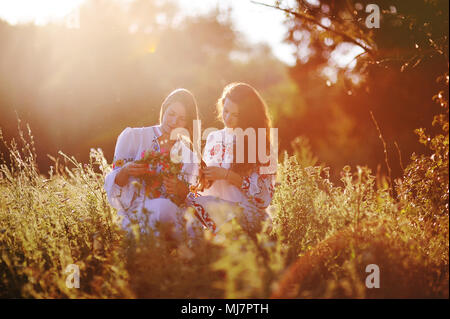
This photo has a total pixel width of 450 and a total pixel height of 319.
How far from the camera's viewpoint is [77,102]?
34.7 feet

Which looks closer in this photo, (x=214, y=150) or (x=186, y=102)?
(x=186, y=102)

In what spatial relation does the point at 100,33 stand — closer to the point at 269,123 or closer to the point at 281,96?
the point at 281,96

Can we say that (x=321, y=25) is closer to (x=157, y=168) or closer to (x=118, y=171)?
(x=157, y=168)

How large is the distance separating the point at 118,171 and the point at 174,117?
2.14 ft

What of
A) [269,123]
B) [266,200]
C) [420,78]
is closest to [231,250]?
[266,200]

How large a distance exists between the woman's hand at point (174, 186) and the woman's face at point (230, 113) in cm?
73

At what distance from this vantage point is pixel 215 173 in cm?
328

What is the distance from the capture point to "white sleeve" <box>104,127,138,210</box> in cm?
312

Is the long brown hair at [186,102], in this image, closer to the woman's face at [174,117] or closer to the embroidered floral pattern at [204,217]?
the woman's face at [174,117]

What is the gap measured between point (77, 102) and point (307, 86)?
19.7ft

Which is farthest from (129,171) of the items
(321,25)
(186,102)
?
(321,25)

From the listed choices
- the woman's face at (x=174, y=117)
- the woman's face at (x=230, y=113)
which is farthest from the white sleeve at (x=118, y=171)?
the woman's face at (x=230, y=113)

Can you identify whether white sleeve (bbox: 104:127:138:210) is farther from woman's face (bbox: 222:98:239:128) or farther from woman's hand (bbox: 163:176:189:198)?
woman's face (bbox: 222:98:239:128)

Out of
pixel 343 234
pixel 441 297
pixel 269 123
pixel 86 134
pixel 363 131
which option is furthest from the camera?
pixel 86 134
